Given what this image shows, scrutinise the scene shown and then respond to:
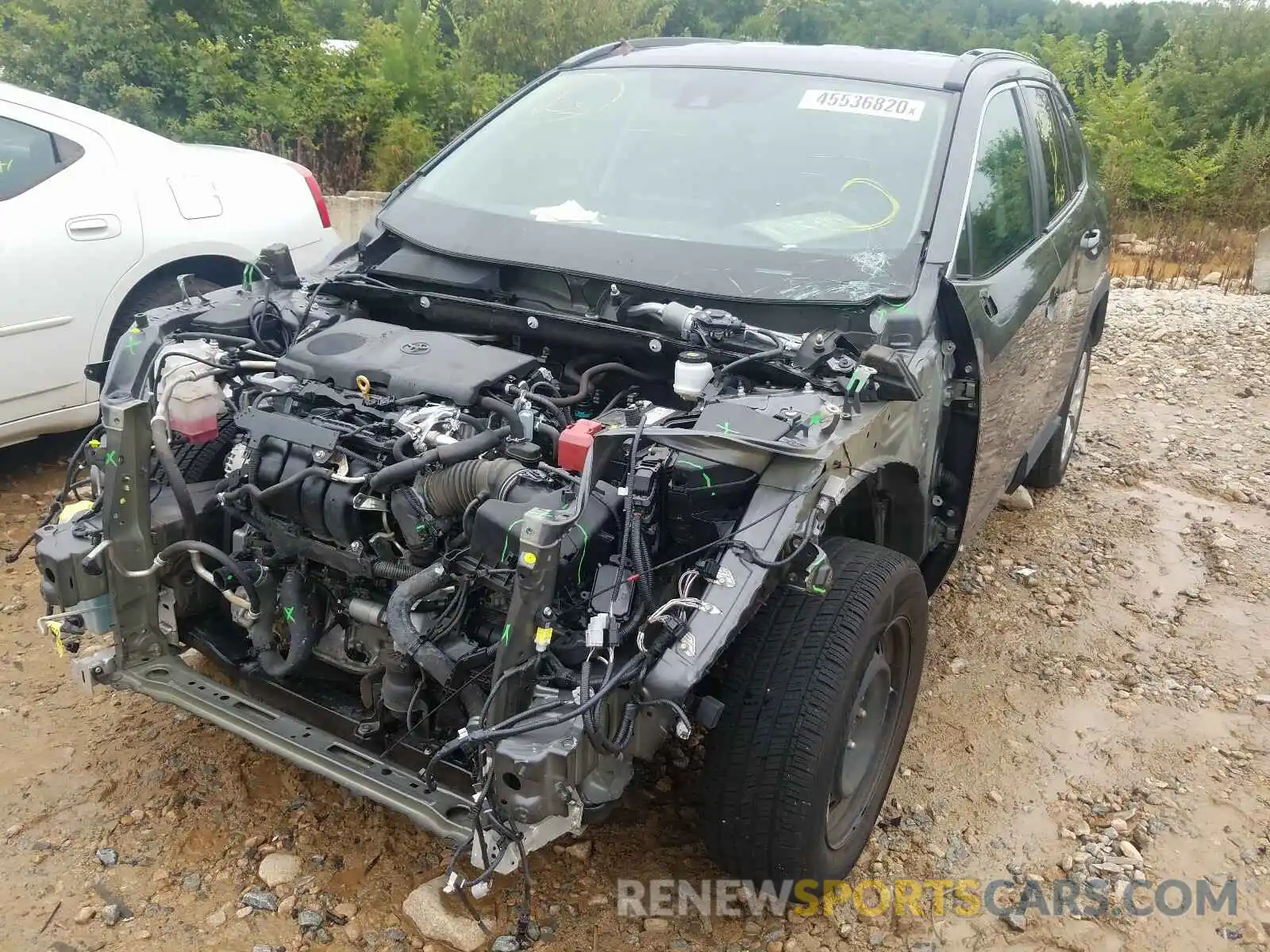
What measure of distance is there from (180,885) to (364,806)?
49 cm

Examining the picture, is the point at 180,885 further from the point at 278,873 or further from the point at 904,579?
the point at 904,579

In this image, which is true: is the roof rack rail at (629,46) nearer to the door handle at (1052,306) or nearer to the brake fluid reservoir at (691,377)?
the door handle at (1052,306)

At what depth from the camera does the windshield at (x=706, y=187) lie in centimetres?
296

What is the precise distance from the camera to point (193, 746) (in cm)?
301

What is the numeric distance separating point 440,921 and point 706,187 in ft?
7.45

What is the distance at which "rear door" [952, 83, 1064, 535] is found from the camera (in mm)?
3059

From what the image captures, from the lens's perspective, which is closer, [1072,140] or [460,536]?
[460,536]

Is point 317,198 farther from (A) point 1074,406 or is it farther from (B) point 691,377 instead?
(A) point 1074,406

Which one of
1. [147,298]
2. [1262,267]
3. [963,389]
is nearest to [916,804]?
[963,389]

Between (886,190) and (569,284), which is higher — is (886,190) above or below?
above

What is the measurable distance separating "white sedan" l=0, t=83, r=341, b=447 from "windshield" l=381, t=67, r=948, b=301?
1.65 m

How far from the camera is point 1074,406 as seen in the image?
522 centimetres

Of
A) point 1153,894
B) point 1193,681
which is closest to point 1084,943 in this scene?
point 1153,894

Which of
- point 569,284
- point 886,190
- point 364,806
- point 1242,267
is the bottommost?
point 1242,267
